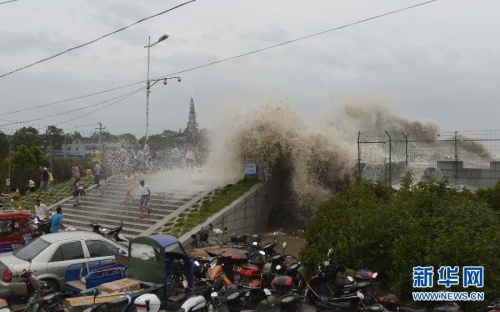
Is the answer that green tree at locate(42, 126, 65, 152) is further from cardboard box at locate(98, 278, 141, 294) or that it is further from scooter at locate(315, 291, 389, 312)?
scooter at locate(315, 291, 389, 312)

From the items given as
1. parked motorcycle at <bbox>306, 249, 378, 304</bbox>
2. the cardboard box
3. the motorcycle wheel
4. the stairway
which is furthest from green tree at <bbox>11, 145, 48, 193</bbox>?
parked motorcycle at <bbox>306, 249, 378, 304</bbox>

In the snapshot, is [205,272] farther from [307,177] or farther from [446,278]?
[307,177]

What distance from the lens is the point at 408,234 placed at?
337 inches

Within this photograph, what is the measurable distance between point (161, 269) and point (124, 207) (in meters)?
11.2

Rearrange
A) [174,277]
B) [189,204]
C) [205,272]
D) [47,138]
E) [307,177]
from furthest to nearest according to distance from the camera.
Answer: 1. [47,138]
2. [307,177]
3. [189,204]
4. [205,272]
5. [174,277]

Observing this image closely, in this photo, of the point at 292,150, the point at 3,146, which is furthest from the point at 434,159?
the point at 3,146

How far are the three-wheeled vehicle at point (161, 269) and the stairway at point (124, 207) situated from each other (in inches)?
293

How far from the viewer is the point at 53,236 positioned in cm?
1041

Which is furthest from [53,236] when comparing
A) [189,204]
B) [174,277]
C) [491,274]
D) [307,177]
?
[307,177]

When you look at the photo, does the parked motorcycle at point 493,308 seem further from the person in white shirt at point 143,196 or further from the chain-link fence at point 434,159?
the person in white shirt at point 143,196

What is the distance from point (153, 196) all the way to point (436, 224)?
13060mm

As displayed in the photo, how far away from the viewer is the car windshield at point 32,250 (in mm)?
9883

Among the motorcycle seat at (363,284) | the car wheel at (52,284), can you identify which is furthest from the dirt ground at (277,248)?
the motorcycle seat at (363,284)

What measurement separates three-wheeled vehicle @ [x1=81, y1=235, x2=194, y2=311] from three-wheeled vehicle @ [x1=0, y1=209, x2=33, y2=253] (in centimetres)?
623
